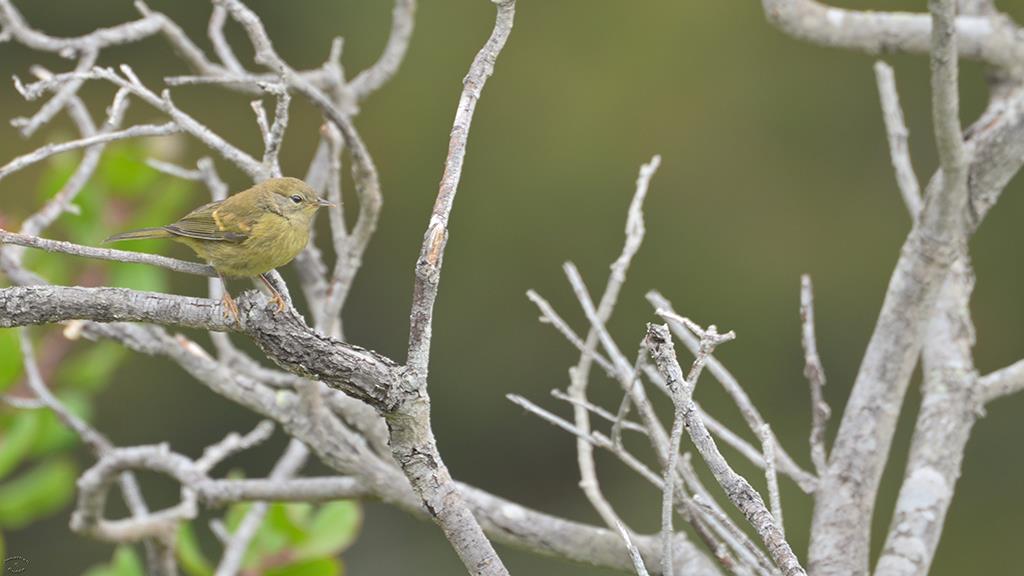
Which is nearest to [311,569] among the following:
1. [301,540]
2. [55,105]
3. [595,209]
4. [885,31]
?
[301,540]

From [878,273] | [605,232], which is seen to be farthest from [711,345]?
[878,273]

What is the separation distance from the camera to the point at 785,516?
184 inches

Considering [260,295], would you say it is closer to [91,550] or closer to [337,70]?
[337,70]

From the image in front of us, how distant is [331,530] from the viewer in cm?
262

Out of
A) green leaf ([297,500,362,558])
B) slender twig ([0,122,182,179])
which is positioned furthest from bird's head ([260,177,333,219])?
green leaf ([297,500,362,558])

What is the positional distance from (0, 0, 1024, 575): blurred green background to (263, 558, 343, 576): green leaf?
2172 mm

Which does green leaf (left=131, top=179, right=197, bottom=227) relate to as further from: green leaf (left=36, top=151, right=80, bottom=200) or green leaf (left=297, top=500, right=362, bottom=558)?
green leaf (left=297, top=500, right=362, bottom=558)

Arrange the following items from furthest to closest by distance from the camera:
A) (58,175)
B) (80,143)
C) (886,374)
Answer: (58,175) → (886,374) → (80,143)

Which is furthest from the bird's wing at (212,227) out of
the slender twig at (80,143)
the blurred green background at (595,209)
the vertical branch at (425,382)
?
the blurred green background at (595,209)

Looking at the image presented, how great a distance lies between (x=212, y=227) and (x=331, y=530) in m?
0.86

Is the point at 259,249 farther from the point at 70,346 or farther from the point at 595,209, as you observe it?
the point at 595,209

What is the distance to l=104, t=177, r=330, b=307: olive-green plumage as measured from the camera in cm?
194

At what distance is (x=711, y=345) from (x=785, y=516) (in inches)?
140

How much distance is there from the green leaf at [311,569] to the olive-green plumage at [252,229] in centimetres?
81
